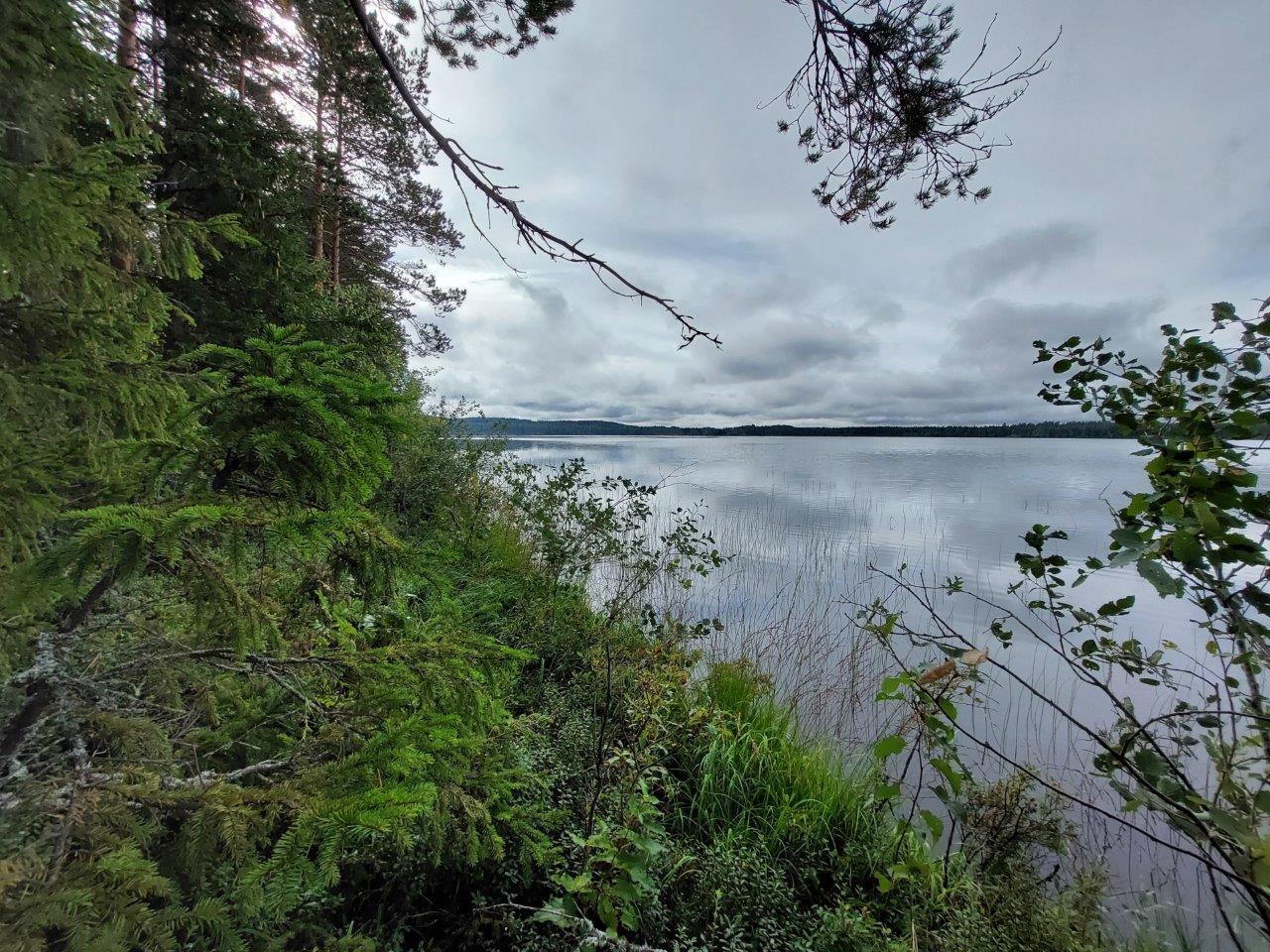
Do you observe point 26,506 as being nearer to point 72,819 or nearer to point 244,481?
point 244,481

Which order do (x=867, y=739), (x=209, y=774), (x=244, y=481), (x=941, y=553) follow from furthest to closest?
(x=941, y=553)
(x=867, y=739)
(x=209, y=774)
(x=244, y=481)

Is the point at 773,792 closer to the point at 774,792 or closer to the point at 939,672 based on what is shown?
the point at 774,792

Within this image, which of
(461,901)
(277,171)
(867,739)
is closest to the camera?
(461,901)

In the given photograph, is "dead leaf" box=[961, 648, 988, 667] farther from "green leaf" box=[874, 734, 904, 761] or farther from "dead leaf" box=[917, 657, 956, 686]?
"green leaf" box=[874, 734, 904, 761]

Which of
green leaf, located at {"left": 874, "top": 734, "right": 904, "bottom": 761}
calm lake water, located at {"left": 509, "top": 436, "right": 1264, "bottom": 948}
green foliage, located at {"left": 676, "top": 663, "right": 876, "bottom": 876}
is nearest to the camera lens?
green leaf, located at {"left": 874, "top": 734, "right": 904, "bottom": 761}

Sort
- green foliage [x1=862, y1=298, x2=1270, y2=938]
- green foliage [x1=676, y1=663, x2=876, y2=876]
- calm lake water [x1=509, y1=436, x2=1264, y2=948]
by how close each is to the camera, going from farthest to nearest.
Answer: calm lake water [x1=509, y1=436, x2=1264, y2=948] → green foliage [x1=676, y1=663, x2=876, y2=876] → green foliage [x1=862, y1=298, x2=1270, y2=938]

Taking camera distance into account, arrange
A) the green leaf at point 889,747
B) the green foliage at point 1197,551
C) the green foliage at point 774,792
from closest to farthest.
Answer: the green foliage at point 1197,551, the green leaf at point 889,747, the green foliage at point 774,792

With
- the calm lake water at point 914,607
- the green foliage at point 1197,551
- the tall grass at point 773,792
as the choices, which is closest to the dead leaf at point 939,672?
the green foliage at point 1197,551

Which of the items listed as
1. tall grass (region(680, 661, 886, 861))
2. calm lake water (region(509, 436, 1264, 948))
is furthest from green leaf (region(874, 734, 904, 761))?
tall grass (region(680, 661, 886, 861))

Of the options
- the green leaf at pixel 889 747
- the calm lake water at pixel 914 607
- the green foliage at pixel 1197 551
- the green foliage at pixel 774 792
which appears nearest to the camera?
the green foliage at pixel 1197 551

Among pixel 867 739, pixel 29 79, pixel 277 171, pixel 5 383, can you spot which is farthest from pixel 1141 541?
pixel 277 171

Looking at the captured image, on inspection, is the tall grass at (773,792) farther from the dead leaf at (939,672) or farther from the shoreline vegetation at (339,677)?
the dead leaf at (939,672)

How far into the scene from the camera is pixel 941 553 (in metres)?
9.13

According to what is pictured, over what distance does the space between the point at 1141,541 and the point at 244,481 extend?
7.41 ft
